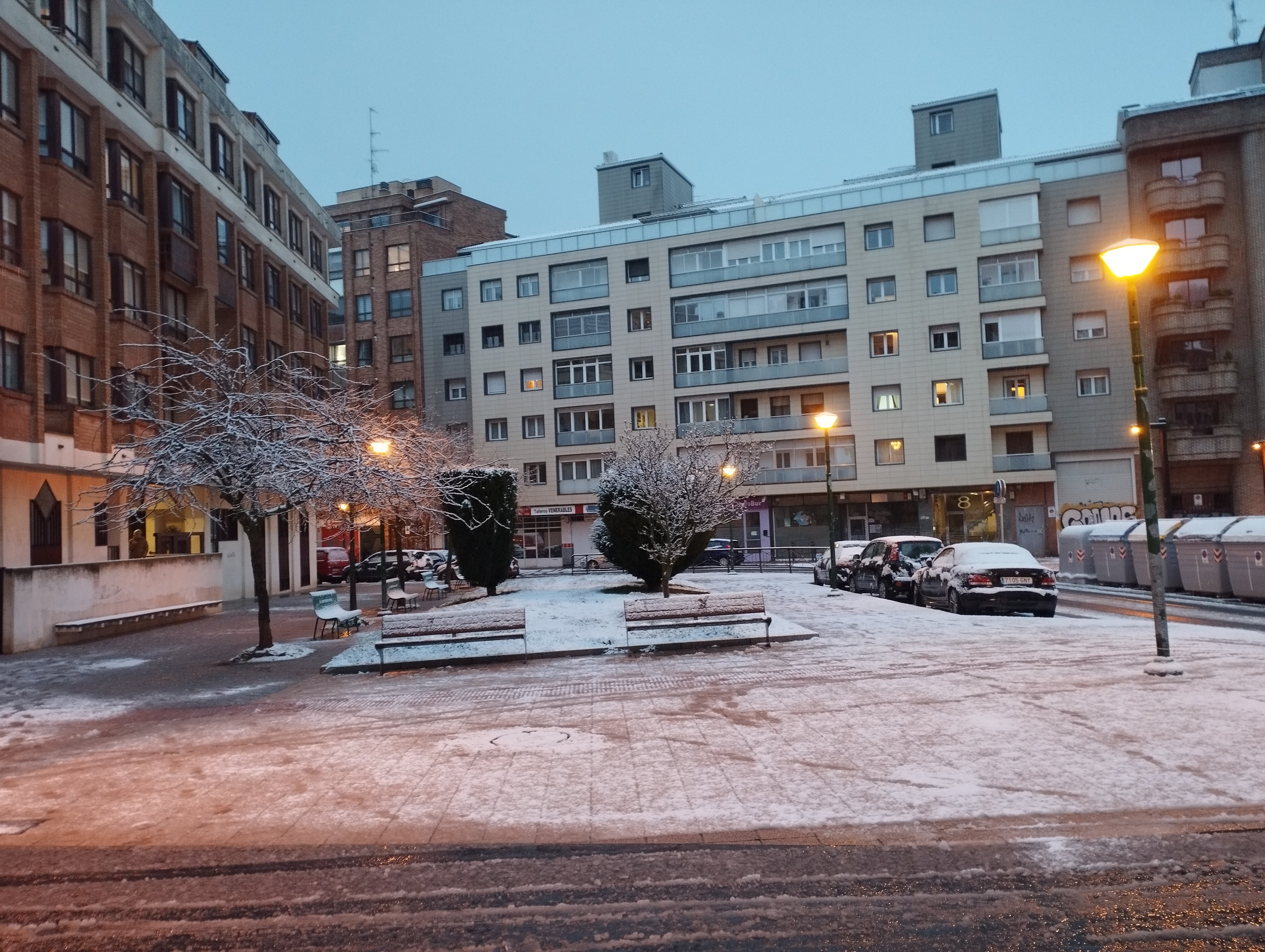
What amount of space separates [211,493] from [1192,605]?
24.8m

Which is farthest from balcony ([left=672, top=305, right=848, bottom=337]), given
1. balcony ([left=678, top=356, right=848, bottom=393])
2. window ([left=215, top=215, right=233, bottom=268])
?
window ([left=215, top=215, right=233, bottom=268])

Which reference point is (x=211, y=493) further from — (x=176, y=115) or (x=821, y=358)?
(x=821, y=358)

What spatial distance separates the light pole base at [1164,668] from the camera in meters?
10.5

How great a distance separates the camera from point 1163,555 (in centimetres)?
2361

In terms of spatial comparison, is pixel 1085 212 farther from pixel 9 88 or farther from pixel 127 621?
pixel 127 621

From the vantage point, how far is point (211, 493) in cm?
2862

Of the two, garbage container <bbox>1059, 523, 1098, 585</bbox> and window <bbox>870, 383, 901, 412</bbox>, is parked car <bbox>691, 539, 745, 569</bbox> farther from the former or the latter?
garbage container <bbox>1059, 523, 1098, 585</bbox>

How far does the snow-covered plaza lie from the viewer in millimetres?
6406

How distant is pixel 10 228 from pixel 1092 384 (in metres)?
45.2

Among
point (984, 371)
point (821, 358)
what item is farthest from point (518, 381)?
point (984, 371)

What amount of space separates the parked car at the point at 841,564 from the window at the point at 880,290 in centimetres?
2398

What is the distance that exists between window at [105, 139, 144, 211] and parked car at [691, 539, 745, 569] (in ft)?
90.5

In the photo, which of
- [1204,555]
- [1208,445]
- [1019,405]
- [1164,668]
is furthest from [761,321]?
[1164,668]

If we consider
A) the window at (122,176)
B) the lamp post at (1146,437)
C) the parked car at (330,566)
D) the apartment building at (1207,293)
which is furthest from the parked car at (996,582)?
the apartment building at (1207,293)
